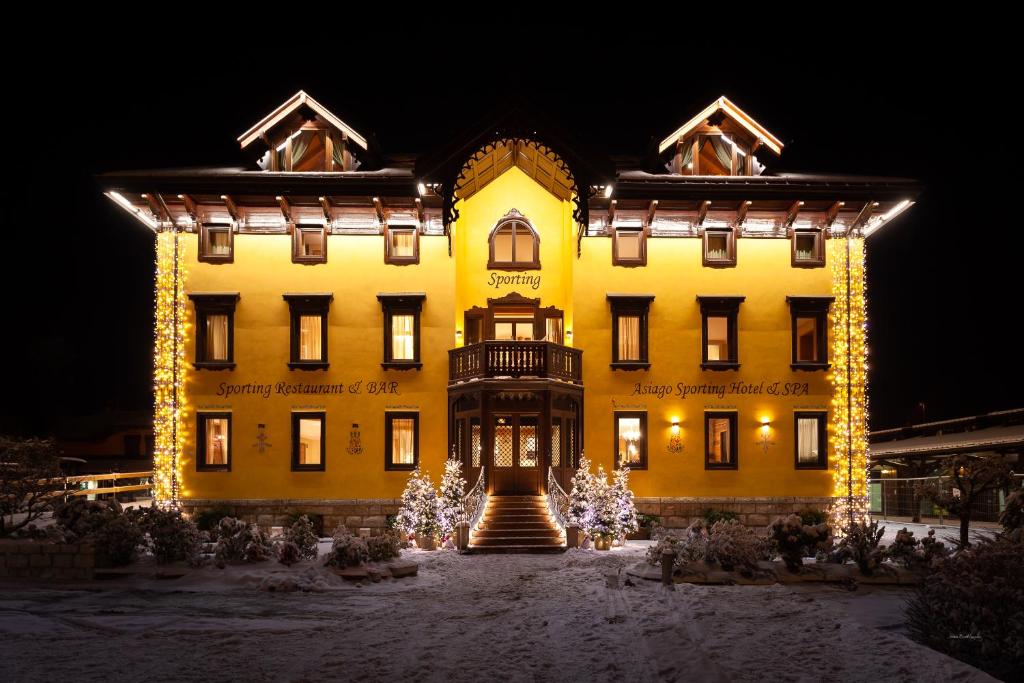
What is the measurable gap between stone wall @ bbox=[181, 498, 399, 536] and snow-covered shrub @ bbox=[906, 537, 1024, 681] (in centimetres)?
1655

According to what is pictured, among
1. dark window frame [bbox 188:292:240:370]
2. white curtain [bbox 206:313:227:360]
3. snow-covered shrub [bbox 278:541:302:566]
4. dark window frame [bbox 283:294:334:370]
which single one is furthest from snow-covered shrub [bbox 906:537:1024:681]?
white curtain [bbox 206:313:227:360]

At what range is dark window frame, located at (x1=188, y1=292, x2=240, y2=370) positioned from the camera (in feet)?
83.9

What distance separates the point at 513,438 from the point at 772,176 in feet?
36.6

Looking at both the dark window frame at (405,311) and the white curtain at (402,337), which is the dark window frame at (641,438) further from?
the white curtain at (402,337)

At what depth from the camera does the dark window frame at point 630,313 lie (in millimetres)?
25875

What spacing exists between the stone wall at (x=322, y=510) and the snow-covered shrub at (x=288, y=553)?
7.87 meters

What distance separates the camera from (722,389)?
25969mm

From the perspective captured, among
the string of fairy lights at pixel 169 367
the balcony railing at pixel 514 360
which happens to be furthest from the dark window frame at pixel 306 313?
the balcony railing at pixel 514 360

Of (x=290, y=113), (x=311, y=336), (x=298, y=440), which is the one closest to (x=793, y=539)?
(x=298, y=440)

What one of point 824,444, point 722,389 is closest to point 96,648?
point 722,389

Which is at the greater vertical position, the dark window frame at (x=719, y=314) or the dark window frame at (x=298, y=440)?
the dark window frame at (x=719, y=314)

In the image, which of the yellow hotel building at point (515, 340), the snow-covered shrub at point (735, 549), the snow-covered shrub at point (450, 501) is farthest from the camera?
the yellow hotel building at point (515, 340)

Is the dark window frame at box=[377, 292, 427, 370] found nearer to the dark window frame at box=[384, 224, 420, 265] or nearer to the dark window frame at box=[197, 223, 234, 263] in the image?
the dark window frame at box=[384, 224, 420, 265]

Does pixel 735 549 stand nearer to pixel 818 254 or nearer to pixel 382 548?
pixel 382 548
